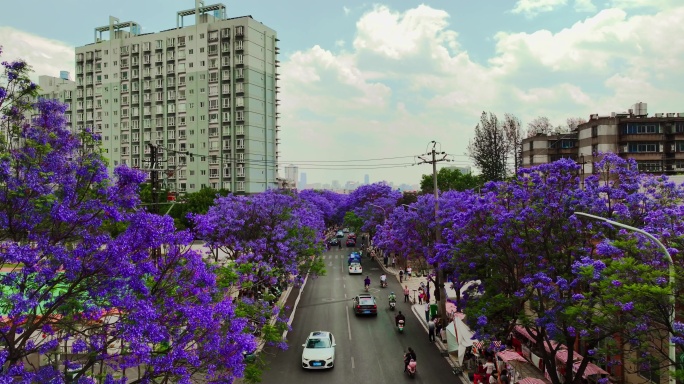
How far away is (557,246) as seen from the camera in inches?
747

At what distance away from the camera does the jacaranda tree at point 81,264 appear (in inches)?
391

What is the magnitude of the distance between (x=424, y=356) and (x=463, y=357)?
250 centimetres

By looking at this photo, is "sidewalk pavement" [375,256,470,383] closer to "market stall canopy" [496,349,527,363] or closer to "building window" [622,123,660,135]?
"market stall canopy" [496,349,527,363]

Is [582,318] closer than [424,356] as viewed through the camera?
Yes

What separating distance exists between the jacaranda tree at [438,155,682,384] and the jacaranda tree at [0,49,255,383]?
32.5 feet

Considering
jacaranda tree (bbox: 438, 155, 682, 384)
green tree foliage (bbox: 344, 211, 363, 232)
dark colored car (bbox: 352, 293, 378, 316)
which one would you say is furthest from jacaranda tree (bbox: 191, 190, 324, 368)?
green tree foliage (bbox: 344, 211, 363, 232)

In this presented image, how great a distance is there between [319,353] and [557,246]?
11598 mm

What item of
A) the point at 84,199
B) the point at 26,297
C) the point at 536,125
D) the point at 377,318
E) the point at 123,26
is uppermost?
the point at 123,26

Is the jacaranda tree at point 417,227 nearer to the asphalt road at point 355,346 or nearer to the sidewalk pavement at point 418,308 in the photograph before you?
the sidewalk pavement at point 418,308

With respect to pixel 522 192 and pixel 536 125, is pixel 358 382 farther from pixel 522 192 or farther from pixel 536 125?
pixel 536 125

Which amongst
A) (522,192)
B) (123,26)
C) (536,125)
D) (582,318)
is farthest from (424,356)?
(123,26)

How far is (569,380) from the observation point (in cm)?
1827

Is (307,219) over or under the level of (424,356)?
over

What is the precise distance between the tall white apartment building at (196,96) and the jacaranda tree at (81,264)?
78.0m
